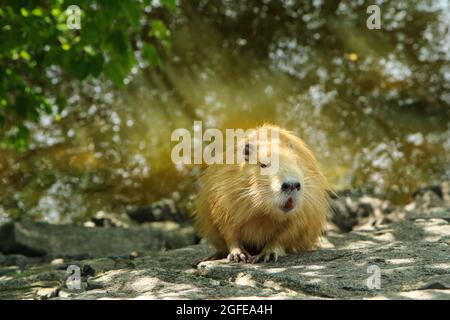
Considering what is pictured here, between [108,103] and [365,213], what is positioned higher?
[108,103]

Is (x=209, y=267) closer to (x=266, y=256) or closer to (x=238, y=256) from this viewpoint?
(x=238, y=256)

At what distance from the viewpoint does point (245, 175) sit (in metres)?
4.54

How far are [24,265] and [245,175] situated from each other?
2984 mm

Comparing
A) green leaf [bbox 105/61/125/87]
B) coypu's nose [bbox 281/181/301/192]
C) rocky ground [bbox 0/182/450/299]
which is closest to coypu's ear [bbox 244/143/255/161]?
coypu's nose [bbox 281/181/301/192]

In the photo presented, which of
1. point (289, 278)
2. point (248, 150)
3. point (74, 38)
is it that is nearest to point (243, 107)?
point (74, 38)

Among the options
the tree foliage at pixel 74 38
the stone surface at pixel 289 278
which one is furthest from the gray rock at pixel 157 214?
the stone surface at pixel 289 278

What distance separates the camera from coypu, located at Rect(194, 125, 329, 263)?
4312 millimetres

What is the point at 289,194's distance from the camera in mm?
4234

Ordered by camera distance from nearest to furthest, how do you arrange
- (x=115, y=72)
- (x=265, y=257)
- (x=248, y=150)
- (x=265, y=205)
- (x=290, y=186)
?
1. (x=290, y=186)
2. (x=265, y=205)
3. (x=265, y=257)
4. (x=248, y=150)
5. (x=115, y=72)

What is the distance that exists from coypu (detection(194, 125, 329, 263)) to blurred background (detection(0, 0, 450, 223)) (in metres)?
5.00

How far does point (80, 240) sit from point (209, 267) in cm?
331

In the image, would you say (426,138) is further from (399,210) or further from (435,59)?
(399,210)

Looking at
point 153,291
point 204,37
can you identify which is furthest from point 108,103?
point 153,291

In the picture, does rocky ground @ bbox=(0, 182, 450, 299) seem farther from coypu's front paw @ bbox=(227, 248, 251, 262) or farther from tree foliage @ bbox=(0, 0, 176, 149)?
tree foliage @ bbox=(0, 0, 176, 149)
